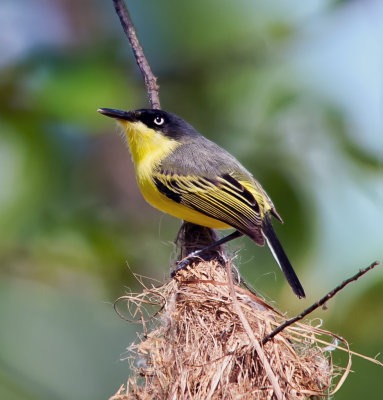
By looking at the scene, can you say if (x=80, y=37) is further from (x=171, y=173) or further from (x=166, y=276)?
(x=166, y=276)

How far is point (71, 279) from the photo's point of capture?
414 cm

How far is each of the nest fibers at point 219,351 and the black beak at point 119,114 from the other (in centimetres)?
104

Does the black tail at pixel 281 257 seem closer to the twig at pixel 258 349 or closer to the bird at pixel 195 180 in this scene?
the bird at pixel 195 180

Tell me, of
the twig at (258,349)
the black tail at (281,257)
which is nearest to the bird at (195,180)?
the black tail at (281,257)

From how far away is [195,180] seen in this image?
4449 mm

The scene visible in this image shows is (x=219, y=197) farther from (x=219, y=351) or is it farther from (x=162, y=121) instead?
(x=219, y=351)

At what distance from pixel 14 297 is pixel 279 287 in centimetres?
160

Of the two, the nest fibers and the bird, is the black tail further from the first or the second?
the nest fibers

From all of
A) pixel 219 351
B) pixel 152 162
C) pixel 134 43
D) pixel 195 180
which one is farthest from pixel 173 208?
pixel 219 351

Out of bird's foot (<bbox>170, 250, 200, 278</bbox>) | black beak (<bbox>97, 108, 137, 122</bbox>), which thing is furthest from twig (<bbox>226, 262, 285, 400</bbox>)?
black beak (<bbox>97, 108, 137, 122</bbox>)

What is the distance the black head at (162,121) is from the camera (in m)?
4.47

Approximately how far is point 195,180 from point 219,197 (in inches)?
8.0

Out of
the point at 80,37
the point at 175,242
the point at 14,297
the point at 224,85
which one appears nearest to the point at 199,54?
the point at 224,85

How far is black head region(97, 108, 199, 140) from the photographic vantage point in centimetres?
447
